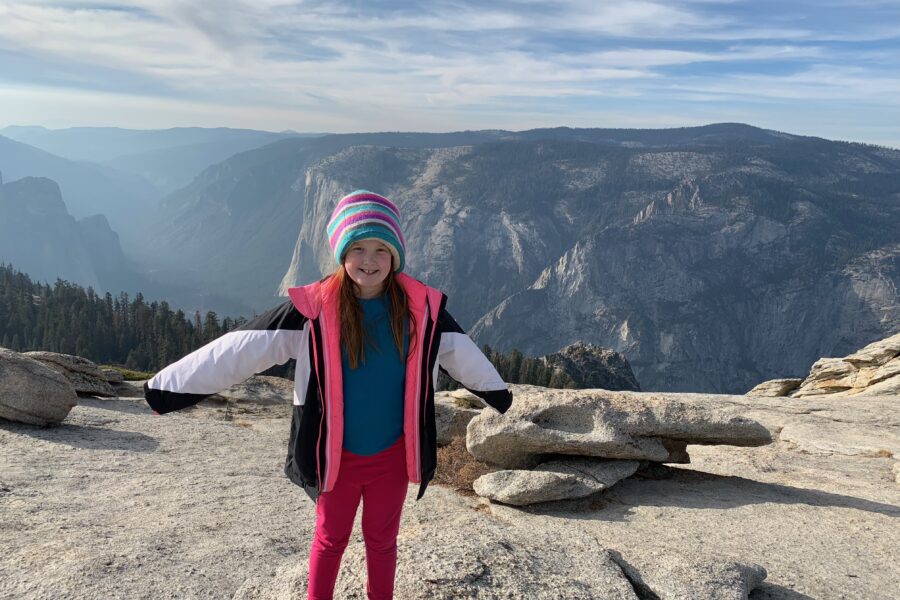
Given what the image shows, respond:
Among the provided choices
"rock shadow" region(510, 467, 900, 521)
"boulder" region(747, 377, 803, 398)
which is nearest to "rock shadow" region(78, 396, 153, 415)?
"rock shadow" region(510, 467, 900, 521)

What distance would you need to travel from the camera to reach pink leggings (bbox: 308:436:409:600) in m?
5.52

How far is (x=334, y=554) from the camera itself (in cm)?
566

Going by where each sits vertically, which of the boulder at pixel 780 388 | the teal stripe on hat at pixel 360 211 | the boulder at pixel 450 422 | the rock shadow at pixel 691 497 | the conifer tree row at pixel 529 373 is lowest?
the conifer tree row at pixel 529 373

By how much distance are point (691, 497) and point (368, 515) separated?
Result: 9864 mm

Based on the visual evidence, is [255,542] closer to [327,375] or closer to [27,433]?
[327,375]

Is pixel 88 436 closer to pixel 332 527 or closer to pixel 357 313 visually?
pixel 332 527

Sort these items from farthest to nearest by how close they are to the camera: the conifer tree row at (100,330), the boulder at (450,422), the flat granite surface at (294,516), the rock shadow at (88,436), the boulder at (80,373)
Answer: the conifer tree row at (100,330)
the boulder at (80,373)
the boulder at (450,422)
the rock shadow at (88,436)
the flat granite surface at (294,516)

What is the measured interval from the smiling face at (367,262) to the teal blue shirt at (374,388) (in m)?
0.29

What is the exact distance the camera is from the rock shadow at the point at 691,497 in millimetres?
12336

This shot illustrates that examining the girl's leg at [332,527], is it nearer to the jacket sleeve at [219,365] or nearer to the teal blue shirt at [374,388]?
the teal blue shirt at [374,388]

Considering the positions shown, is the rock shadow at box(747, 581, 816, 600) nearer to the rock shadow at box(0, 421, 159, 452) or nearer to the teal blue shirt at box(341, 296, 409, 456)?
the teal blue shirt at box(341, 296, 409, 456)

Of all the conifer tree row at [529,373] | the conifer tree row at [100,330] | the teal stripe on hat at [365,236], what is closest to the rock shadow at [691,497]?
the teal stripe on hat at [365,236]

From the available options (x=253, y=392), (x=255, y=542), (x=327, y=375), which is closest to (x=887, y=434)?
(x=255, y=542)

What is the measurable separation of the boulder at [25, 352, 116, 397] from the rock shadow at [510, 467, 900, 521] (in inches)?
854
